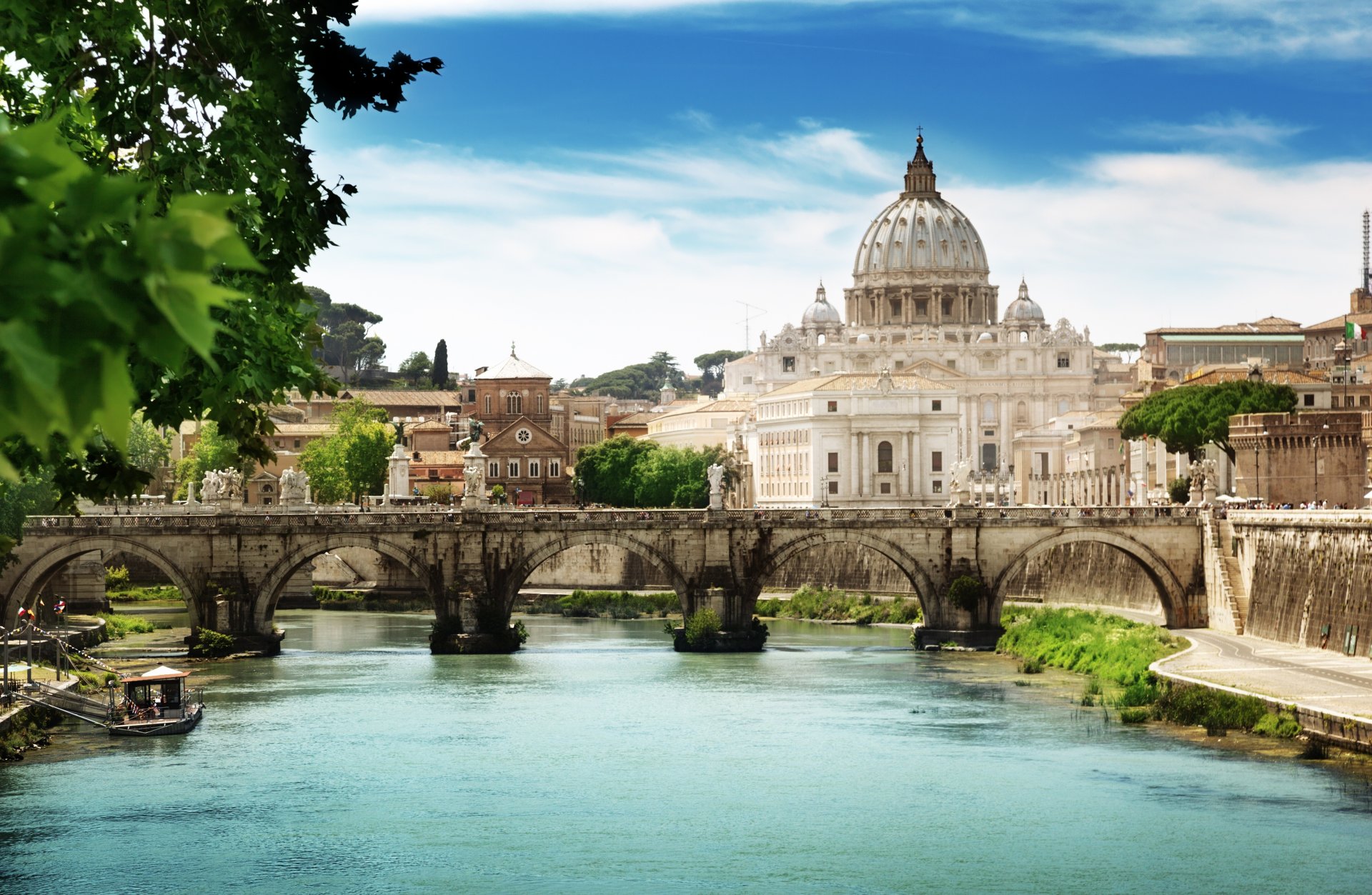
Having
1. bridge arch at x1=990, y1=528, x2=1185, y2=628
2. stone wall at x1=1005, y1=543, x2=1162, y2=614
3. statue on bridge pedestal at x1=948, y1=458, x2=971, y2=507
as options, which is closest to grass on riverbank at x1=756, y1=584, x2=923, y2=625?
stone wall at x1=1005, y1=543, x2=1162, y2=614

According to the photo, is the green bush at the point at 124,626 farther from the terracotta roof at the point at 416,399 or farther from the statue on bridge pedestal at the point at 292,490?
the terracotta roof at the point at 416,399

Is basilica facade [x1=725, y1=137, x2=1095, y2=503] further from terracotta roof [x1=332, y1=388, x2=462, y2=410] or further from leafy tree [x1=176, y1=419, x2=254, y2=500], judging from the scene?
leafy tree [x1=176, y1=419, x2=254, y2=500]

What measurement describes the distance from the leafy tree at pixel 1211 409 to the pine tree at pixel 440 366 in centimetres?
8912

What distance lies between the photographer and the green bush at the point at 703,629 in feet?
201

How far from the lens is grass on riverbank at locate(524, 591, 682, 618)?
81.4 metres

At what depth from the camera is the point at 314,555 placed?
206ft

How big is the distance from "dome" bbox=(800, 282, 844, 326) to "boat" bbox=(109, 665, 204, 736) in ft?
418

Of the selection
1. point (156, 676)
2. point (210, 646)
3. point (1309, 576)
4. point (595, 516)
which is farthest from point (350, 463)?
point (1309, 576)

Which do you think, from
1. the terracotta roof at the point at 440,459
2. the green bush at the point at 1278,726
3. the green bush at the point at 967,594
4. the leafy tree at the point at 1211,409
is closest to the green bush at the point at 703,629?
the green bush at the point at 967,594

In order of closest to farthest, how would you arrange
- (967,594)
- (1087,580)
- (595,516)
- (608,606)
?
1. (967,594)
2. (595,516)
3. (1087,580)
4. (608,606)

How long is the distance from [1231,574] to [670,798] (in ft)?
97.5

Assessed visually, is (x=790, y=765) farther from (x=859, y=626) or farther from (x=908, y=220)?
(x=908, y=220)

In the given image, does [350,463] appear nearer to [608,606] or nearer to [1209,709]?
[608,606]

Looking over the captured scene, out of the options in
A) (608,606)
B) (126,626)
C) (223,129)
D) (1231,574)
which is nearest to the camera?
(223,129)
